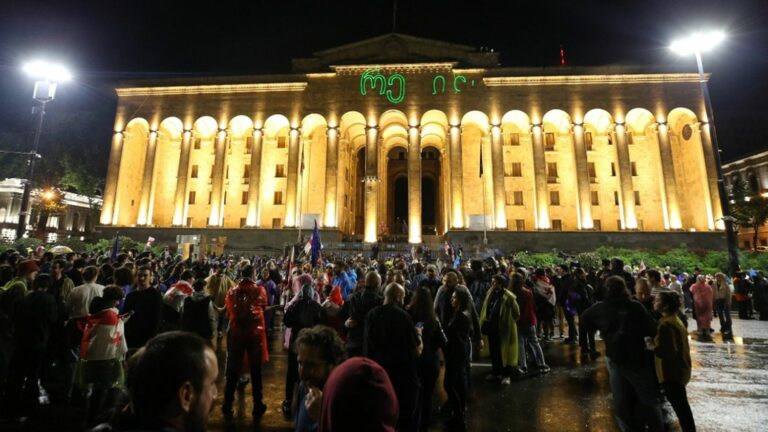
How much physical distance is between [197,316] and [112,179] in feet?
124

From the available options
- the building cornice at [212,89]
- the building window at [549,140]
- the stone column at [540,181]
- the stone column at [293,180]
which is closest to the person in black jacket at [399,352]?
the stone column at [293,180]

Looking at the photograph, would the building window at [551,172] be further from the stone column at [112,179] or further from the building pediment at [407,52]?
the stone column at [112,179]

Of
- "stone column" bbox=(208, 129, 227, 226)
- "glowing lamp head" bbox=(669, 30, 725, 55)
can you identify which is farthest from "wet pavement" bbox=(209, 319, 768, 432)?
"stone column" bbox=(208, 129, 227, 226)

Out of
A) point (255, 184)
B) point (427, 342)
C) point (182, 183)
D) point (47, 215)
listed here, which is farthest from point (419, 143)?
point (47, 215)

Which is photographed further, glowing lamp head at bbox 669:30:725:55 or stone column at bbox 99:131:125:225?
stone column at bbox 99:131:125:225

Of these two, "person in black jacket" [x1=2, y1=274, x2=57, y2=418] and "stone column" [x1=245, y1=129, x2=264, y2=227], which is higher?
"stone column" [x1=245, y1=129, x2=264, y2=227]

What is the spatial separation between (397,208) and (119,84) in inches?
1326

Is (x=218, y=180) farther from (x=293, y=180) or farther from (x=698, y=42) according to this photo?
(x=698, y=42)

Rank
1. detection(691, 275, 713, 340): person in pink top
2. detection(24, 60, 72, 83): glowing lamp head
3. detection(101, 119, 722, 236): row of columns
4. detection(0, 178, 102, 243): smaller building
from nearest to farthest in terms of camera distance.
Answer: detection(691, 275, 713, 340): person in pink top
detection(24, 60, 72, 83): glowing lamp head
detection(101, 119, 722, 236): row of columns
detection(0, 178, 102, 243): smaller building

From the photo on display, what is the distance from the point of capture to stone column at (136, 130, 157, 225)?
35.3 meters

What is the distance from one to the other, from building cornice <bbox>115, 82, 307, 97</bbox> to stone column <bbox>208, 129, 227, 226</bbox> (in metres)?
4.31

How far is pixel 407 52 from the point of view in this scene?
120 ft

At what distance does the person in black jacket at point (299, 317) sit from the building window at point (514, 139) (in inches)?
1424

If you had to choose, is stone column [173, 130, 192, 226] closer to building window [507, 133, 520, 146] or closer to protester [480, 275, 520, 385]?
building window [507, 133, 520, 146]
